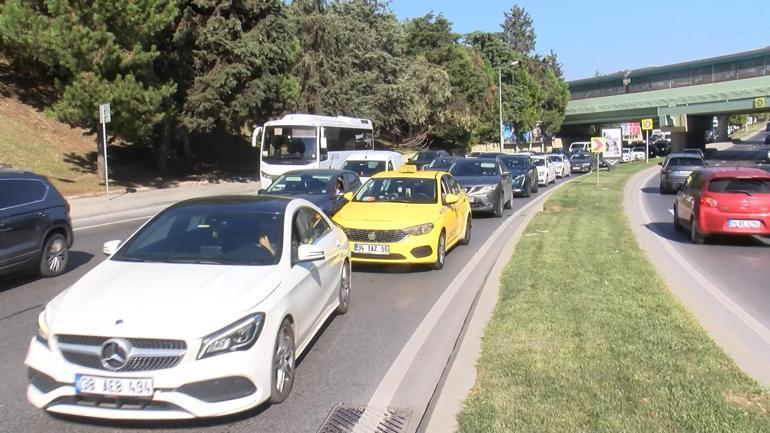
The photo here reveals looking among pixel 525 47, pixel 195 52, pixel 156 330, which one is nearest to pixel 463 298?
pixel 156 330

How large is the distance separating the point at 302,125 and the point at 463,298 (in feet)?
56.1

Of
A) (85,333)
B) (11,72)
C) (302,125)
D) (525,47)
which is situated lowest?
(85,333)

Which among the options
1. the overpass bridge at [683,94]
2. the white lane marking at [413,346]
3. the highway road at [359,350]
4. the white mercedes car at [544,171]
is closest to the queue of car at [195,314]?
the highway road at [359,350]

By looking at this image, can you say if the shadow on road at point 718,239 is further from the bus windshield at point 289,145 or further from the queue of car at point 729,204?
the bus windshield at point 289,145

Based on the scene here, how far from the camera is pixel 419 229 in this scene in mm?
10234

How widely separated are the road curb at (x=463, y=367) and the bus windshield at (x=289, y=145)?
1584 cm

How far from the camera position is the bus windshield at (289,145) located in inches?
964

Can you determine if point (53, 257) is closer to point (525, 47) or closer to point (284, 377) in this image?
point (284, 377)

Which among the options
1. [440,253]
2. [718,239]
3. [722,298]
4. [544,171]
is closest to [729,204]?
[718,239]

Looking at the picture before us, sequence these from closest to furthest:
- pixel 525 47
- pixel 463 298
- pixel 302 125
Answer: pixel 463 298, pixel 302 125, pixel 525 47

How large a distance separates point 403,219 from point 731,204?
6.79 m

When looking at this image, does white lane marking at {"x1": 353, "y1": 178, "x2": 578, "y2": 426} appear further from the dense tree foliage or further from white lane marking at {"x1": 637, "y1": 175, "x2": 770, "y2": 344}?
the dense tree foliage

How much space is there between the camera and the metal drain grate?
456cm

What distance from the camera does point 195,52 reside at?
30.5 metres
